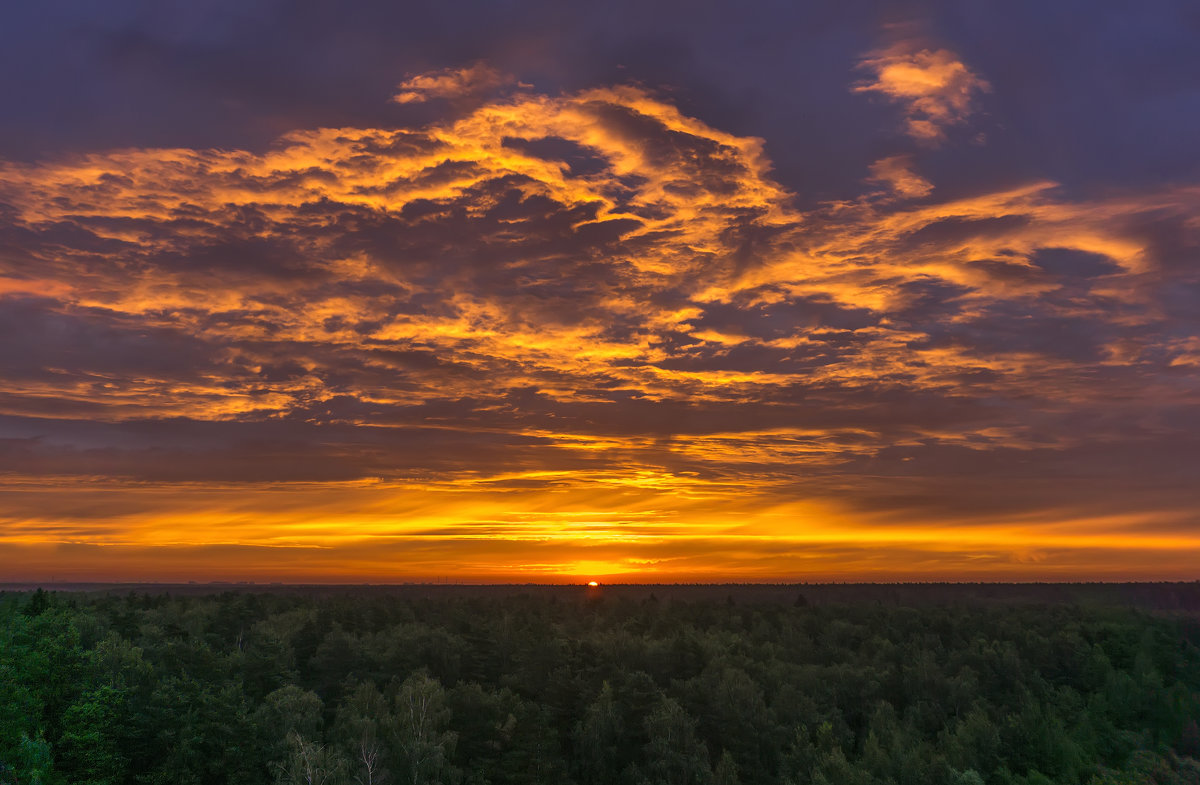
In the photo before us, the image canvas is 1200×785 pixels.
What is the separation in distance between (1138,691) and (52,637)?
138 m

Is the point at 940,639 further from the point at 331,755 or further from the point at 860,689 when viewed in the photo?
the point at 331,755

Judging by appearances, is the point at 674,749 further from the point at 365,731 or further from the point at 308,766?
the point at 308,766

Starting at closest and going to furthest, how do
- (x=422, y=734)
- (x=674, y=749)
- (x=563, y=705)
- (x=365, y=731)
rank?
(x=365, y=731) → (x=422, y=734) → (x=674, y=749) → (x=563, y=705)

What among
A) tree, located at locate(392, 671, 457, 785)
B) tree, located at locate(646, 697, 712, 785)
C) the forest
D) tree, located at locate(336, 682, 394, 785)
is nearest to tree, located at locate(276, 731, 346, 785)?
the forest

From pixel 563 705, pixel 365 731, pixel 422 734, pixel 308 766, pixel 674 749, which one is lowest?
pixel 674 749

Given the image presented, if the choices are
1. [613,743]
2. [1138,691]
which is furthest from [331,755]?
[1138,691]

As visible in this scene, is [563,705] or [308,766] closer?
[308,766]

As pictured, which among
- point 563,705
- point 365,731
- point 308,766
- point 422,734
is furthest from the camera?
point 563,705

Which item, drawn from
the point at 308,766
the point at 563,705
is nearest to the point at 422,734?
the point at 308,766

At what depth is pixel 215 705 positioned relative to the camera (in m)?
77.4

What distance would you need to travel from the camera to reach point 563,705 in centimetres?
11850

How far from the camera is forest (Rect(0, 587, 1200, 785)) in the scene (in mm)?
76562

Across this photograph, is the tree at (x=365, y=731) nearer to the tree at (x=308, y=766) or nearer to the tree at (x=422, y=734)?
the tree at (x=422, y=734)

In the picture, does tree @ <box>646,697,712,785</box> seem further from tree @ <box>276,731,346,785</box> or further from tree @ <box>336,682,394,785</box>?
tree @ <box>276,731,346,785</box>
